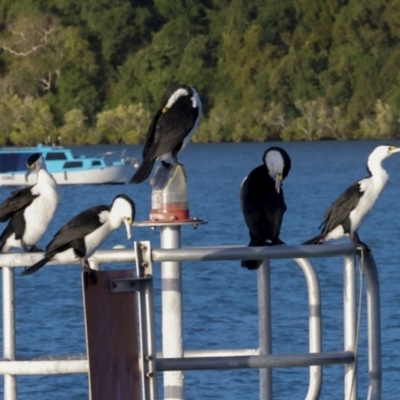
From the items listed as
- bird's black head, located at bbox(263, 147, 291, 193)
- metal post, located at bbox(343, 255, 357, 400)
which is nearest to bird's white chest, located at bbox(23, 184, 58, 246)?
bird's black head, located at bbox(263, 147, 291, 193)

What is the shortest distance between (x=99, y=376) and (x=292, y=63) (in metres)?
56.2

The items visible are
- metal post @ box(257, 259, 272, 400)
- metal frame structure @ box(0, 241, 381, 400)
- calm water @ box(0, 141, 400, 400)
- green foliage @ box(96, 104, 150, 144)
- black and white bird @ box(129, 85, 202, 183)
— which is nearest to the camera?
metal frame structure @ box(0, 241, 381, 400)

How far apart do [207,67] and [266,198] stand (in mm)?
57198

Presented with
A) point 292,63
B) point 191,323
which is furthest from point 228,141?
point 191,323

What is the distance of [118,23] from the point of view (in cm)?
6366

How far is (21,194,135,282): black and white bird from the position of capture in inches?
149

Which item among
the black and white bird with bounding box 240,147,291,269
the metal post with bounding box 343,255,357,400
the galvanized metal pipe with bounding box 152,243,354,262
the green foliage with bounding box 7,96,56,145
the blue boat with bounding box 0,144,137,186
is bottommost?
the metal post with bounding box 343,255,357,400

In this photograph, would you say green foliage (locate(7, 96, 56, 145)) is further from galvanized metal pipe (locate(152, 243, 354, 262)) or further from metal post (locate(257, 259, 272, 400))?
galvanized metal pipe (locate(152, 243, 354, 262))

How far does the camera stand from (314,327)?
339cm

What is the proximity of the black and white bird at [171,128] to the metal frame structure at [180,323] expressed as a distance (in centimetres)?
179

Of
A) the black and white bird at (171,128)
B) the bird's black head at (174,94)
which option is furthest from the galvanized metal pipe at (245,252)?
the bird's black head at (174,94)

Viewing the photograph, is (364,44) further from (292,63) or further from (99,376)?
(99,376)

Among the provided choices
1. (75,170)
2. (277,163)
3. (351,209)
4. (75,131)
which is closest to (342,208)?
(351,209)

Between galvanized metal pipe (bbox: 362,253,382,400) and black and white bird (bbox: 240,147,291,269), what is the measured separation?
105 cm
